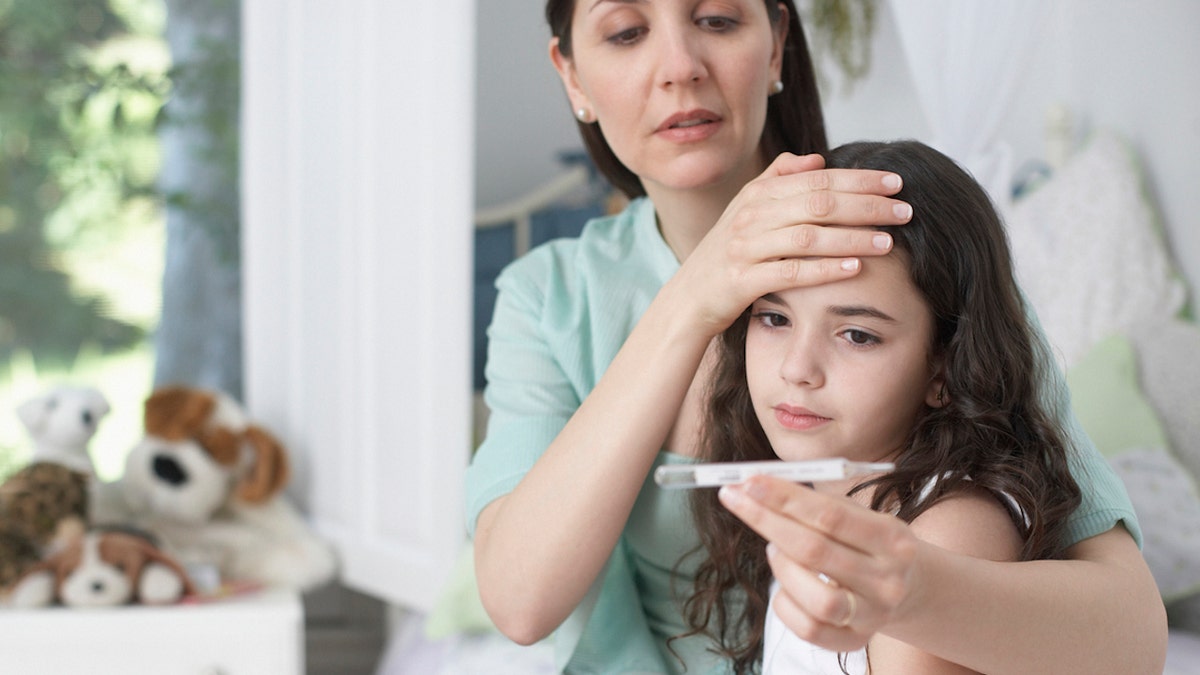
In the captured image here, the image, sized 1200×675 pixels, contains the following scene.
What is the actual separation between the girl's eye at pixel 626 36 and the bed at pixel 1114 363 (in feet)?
3.78

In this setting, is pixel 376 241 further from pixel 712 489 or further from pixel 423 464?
pixel 712 489

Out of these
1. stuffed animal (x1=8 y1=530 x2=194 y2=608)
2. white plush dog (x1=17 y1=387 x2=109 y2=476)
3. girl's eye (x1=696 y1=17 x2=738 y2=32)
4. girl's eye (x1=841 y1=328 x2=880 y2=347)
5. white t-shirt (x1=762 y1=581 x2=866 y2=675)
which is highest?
girl's eye (x1=696 y1=17 x2=738 y2=32)

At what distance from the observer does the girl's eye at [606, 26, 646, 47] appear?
1245 mm

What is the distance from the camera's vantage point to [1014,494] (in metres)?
0.98

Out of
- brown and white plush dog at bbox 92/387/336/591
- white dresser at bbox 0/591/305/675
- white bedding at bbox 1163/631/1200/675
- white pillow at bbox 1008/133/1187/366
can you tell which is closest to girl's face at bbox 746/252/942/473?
white bedding at bbox 1163/631/1200/675

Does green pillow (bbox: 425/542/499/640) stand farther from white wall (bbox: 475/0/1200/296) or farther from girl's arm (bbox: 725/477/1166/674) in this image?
white wall (bbox: 475/0/1200/296)

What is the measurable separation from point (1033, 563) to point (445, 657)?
155 centimetres

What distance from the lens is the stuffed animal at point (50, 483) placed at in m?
2.52

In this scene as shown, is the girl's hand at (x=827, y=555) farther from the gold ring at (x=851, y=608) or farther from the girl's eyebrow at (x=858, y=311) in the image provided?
the girl's eyebrow at (x=858, y=311)

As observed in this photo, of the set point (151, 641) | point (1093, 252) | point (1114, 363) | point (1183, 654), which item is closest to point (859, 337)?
point (1183, 654)

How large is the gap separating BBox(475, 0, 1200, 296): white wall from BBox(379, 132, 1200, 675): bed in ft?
0.25

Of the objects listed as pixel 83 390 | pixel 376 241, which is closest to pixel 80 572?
pixel 83 390

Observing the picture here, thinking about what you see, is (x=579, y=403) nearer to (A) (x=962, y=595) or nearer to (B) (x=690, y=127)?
(B) (x=690, y=127)

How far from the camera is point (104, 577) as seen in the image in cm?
242
